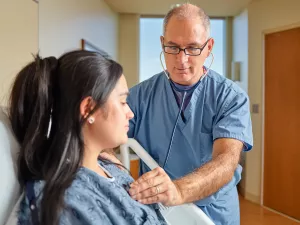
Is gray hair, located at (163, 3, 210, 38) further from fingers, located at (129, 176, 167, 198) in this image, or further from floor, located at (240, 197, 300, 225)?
floor, located at (240, 197, 300, 225)

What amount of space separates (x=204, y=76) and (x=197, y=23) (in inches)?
8.5

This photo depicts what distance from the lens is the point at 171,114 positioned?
122 cm

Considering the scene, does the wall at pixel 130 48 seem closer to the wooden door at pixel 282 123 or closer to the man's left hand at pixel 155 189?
the wooden door at pixel 282 123

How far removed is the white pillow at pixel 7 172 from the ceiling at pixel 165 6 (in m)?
3.19

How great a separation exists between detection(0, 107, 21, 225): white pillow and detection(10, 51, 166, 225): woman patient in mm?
15

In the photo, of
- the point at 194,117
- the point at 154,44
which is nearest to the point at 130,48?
the point at 154,44

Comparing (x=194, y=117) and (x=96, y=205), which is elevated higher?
(x=194, y=117)

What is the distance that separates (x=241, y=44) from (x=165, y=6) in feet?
3.30

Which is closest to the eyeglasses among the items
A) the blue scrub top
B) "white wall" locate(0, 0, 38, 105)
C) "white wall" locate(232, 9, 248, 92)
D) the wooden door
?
the blue scrub top

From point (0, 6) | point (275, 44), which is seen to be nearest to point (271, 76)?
point (275, 44)

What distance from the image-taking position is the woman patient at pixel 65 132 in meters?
0.67

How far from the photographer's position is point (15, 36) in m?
1.75

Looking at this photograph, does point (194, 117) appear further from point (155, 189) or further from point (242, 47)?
point (242, 47)

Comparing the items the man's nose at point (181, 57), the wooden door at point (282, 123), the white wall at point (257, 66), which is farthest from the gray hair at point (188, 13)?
the white wall at point (257, 66)
